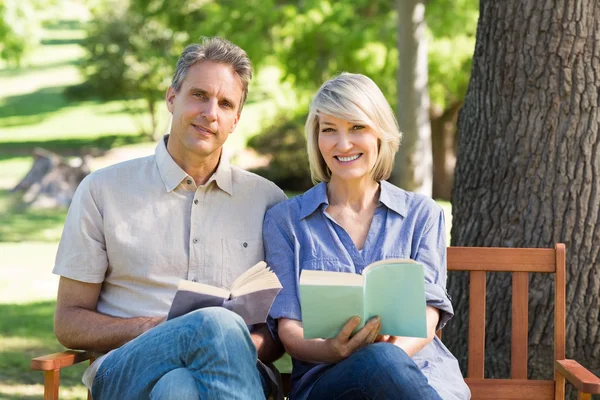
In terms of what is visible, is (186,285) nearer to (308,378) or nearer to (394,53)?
(308,378)

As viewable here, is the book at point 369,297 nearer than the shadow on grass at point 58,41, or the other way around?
the book at point 369,297

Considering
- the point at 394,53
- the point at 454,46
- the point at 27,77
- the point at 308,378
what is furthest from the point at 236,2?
the point at 27,77

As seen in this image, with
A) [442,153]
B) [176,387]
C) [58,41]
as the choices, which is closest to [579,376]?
[176,387]

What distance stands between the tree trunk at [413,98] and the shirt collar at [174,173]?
8.38 m

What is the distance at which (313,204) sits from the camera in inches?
139

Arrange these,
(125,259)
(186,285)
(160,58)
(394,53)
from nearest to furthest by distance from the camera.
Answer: (186,285), (125,259), (394,53), (160,58)

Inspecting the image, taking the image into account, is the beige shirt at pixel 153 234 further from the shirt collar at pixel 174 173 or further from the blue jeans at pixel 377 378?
the blue jeans at pixel 377 378

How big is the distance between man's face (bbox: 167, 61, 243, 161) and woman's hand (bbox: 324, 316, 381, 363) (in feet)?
Answer: 3.20

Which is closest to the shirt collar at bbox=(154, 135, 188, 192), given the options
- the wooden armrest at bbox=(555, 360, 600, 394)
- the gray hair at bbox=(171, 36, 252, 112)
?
the gray hair at bbox=(171, 36, 252, 112)

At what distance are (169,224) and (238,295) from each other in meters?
0.61

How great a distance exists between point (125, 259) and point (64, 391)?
2.61 metres

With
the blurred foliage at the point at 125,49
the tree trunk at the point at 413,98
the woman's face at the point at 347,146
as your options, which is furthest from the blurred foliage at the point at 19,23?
the woman's face at the point at 347,146

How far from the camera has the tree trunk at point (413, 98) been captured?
11.6m

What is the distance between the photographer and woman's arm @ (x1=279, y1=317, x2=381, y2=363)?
3029 millimetres
